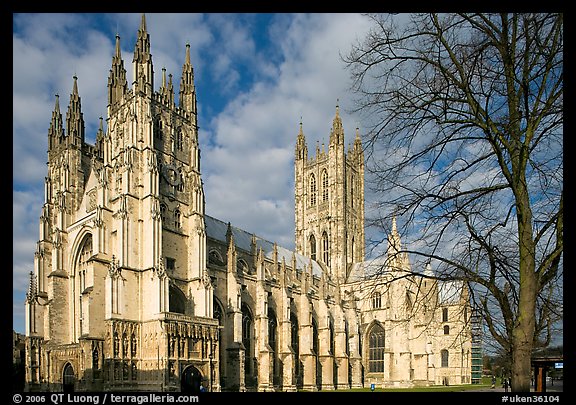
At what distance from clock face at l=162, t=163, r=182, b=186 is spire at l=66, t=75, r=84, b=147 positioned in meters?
12.0

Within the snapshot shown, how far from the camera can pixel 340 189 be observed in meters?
77.7

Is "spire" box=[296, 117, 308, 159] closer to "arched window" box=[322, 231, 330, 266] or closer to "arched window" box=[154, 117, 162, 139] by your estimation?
"arched window" box=[322, 231, 330, 266]

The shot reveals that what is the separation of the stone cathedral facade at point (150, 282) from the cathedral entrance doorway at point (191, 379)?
11cm

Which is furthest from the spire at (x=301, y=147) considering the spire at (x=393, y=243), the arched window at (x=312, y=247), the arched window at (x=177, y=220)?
the spire at (x=393, y=243)

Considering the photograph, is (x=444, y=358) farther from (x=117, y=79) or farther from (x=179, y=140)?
(x=117, y=79)

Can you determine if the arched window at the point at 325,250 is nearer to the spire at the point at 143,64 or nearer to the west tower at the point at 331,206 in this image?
the west tower at the point at 331,206

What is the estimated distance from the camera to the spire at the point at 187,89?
46.0 m

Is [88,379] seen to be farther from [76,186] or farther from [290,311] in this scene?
[290,311]

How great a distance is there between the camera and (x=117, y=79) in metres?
43.8

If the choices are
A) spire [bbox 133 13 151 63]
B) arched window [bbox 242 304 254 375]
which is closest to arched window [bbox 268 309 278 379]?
arched window [bbox 242 304 254 375]

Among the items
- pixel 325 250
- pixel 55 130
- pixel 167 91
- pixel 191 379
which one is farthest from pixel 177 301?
pixel 325 250
